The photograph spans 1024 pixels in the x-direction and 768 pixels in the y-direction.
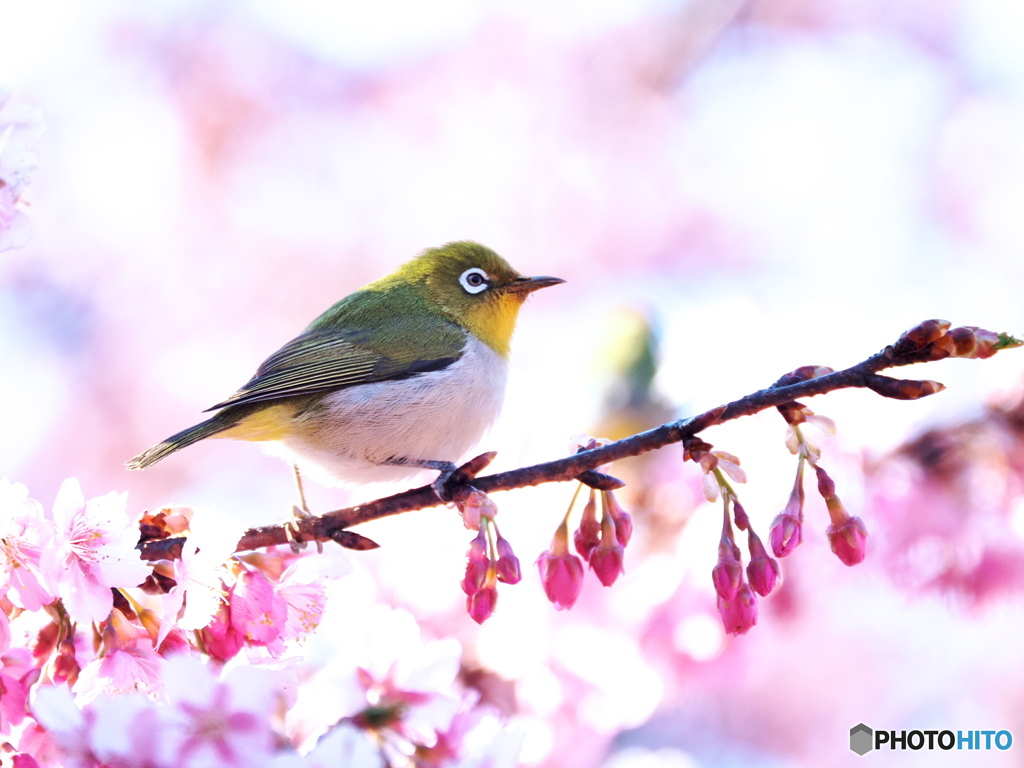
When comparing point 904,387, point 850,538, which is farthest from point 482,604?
point 904,387

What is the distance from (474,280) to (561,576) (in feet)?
6.87

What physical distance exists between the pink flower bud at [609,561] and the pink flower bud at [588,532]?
3cm

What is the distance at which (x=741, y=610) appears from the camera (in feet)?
5.67

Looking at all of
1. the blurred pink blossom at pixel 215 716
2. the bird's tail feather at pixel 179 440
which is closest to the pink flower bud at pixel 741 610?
the blurred pink blossom at pixel 215 716

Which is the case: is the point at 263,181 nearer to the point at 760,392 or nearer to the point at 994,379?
the point at 994,379

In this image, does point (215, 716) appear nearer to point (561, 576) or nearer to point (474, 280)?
point (561, 576)

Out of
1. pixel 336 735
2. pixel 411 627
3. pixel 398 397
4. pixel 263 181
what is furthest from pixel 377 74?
pixel 336 735

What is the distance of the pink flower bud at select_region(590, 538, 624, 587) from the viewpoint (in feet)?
5.92

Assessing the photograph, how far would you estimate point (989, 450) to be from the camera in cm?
342

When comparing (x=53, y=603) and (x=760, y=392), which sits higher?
(x=760, y=392)

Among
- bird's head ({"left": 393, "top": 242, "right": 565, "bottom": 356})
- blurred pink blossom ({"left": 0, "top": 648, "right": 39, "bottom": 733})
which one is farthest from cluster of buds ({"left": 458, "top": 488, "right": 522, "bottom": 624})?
bird's head ({"left": 393, "top": 242, "right": 565, "bottom": 356})

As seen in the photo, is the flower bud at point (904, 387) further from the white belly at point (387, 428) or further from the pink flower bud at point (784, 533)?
the white belly at point (387, 428)

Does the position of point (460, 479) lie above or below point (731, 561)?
above

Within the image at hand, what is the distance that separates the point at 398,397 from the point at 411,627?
98 centimetres
